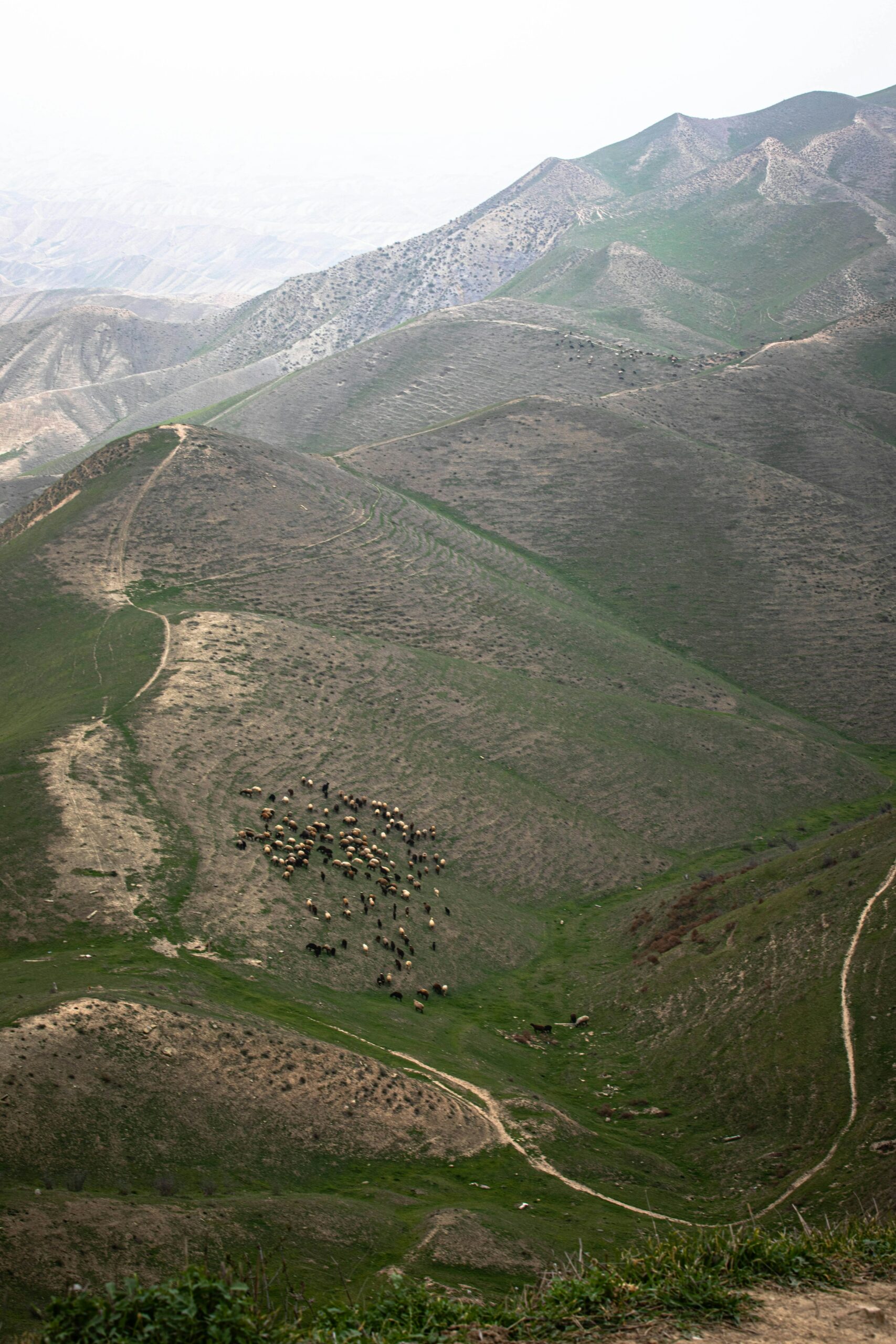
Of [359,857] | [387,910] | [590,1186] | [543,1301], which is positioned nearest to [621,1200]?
[590,1186]

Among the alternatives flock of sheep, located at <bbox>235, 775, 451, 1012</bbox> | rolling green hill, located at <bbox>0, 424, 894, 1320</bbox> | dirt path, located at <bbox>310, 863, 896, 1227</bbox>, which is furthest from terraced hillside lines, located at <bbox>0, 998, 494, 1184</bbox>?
flock of sheep, located at <bbox>235, 775, 451, 1012</bbox>

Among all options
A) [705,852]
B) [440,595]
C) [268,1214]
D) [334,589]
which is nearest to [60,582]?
[334,589]

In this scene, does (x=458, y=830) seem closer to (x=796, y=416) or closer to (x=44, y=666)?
(x=44, y=666)

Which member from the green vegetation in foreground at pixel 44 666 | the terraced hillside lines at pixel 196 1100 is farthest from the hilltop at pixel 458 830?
the green vegetation in foreground at pixel 44 666

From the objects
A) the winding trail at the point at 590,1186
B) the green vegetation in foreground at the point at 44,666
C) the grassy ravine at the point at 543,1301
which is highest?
the green vegetation in foreground at the point at 44,666

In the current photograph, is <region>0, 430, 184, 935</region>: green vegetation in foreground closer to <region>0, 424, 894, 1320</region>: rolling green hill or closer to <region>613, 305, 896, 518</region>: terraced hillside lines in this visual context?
<region>0, 424, 894, 1320</region>: rolling green hill

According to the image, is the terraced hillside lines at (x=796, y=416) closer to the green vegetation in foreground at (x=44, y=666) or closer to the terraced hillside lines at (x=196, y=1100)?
the green vegetation in foreground at (x=44, y=666)

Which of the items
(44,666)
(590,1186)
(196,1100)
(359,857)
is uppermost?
(44,666)
